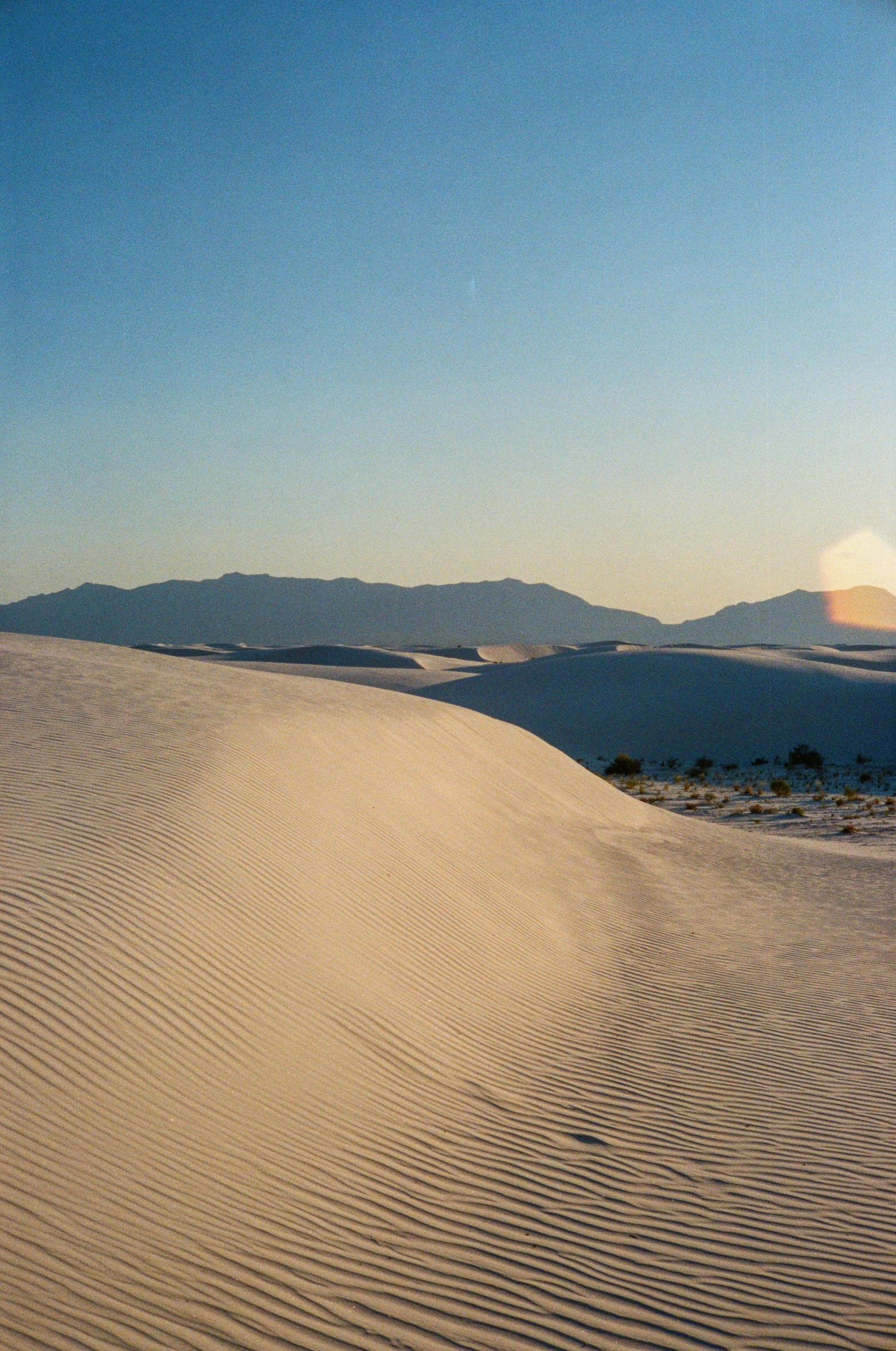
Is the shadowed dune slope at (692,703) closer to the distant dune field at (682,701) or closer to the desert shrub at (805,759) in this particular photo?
the distant dune field at (682,701)

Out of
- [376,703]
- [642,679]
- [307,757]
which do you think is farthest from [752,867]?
[642,679]

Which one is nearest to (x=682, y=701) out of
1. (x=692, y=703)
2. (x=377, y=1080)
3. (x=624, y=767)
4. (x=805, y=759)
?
(x=692, y=703)

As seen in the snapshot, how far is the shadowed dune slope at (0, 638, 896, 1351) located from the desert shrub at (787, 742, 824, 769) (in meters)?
21.9

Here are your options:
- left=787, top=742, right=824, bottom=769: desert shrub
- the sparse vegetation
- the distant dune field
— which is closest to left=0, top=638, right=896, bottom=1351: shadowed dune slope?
the sparse vegetation

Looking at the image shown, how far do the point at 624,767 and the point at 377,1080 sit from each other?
2661cm

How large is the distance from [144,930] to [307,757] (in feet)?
18.0

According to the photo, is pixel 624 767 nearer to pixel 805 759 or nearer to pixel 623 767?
pixel 623 767

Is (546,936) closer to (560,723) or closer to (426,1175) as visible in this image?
(426,1175)

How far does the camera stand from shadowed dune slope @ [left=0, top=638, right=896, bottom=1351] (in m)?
4.47

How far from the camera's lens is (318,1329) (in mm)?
4203

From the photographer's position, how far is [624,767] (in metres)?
32.8

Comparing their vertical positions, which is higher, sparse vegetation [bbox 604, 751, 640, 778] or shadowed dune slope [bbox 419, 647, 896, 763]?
shadowed dune slope [bbox 419, 647, 896, 763]

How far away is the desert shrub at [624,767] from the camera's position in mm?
32531

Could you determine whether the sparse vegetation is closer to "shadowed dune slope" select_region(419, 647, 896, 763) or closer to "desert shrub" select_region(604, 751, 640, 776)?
"desert shrub" select_region(604, 751, 640, 776)
